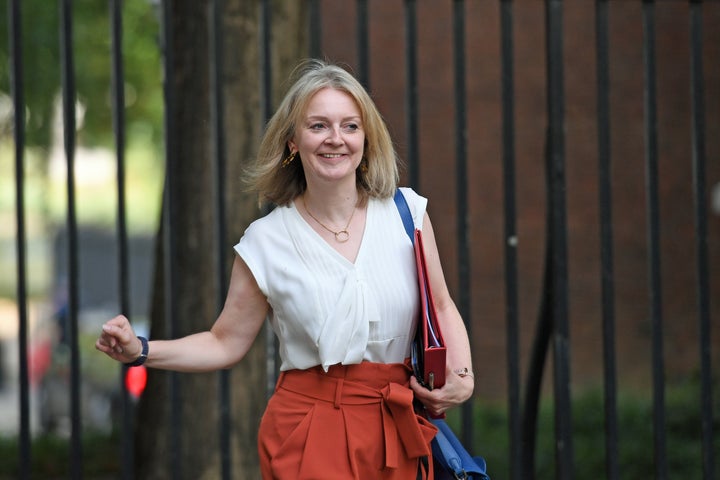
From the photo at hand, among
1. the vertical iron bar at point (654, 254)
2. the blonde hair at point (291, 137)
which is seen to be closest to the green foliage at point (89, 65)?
the vertical iron bar at point (654, 254)

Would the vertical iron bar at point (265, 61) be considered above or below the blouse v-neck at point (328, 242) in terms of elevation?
above

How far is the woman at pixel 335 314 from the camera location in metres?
2.93

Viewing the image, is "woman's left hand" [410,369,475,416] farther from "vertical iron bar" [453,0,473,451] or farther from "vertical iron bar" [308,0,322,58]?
"vertical iron bar" [308,0,322,58]

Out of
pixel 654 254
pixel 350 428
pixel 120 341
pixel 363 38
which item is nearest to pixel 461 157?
pixel 363 38

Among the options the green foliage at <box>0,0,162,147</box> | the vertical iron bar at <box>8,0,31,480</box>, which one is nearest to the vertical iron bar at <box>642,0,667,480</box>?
the vertical iron bar at <box>8,0,31,480</box>

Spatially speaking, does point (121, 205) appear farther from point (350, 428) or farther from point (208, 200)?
point (350, 428)

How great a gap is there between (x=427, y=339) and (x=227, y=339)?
576 millimetres

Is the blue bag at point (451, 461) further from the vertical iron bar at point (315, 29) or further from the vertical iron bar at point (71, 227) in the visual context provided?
the vertical iron bar at point (315, 29)

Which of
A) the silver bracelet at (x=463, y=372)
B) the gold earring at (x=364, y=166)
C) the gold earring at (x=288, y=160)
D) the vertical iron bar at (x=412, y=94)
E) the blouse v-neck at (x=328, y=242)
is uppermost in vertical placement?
the vertical iron bar at (x=412, y=94)

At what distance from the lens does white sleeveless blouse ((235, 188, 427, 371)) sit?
2.91 m

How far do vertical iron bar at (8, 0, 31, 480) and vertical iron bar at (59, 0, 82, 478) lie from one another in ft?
0.57

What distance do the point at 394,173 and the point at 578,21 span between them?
28.7 ft

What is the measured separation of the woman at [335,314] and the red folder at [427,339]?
0.13 feet

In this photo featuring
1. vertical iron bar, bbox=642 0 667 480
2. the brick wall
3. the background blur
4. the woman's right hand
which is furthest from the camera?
the brick wall
